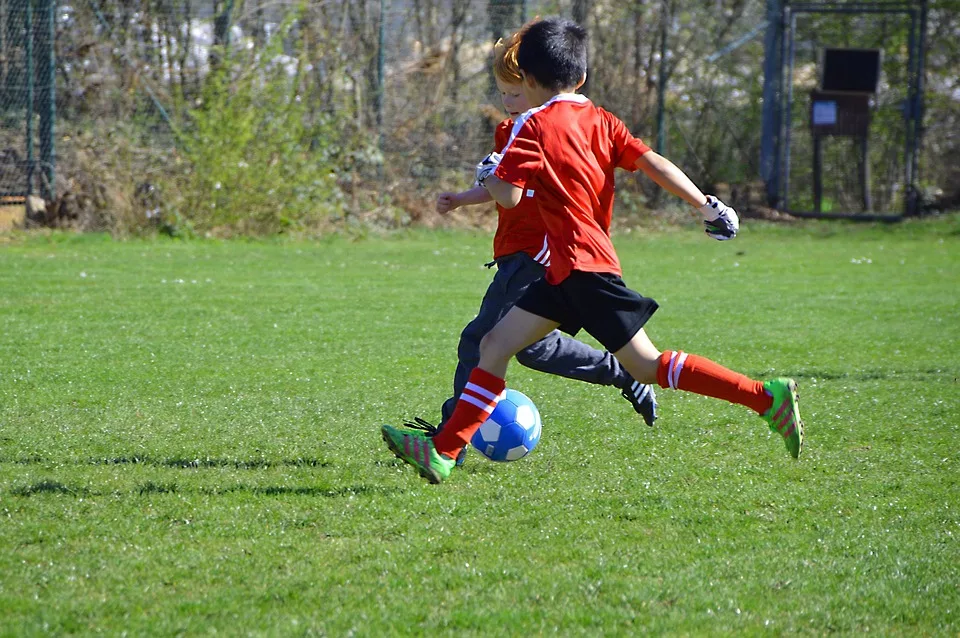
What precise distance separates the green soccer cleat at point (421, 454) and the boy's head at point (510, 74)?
4.45 ft

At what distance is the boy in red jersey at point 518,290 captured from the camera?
4602 mm

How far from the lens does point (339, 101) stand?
55.2ft

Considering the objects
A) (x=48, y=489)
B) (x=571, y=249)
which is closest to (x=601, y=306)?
(x=571, y=249)

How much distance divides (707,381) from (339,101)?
13454mm

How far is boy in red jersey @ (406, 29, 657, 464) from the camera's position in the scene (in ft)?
15.1

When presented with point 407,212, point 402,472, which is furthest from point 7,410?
point 407,212

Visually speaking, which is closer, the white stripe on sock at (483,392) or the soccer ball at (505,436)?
the white stripe on sock at (483,392)

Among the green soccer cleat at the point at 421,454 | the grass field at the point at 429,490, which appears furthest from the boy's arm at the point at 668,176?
the green soccer cleat at the point at 421,454

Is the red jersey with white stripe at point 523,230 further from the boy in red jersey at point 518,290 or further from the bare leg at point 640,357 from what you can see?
the bare leg at point 640,357

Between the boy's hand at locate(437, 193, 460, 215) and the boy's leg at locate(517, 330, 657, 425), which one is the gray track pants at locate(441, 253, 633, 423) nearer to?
the boy's leg at locate(517, 330, 657, 425)

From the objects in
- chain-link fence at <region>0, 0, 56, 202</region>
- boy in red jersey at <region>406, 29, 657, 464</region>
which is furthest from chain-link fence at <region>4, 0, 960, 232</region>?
boy in red jersey at <region>406, 29, 657, 464</region>

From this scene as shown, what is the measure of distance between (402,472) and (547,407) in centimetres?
155

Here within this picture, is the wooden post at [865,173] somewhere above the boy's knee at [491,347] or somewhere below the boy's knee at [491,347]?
above

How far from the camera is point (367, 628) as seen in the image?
2854mm
